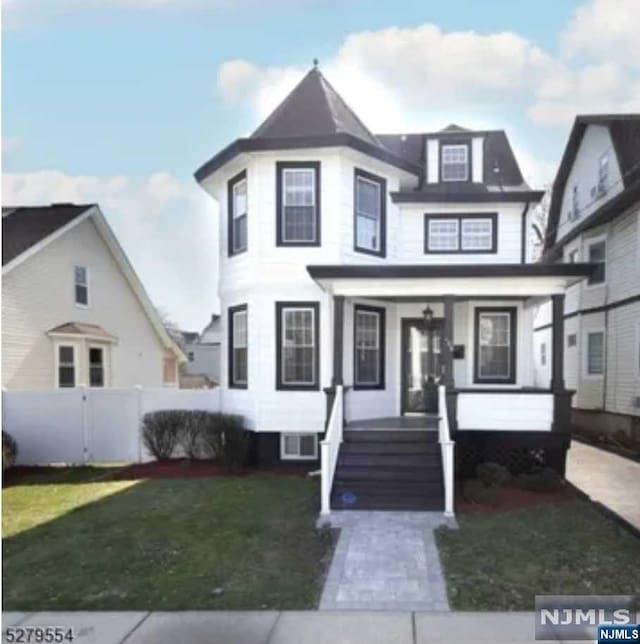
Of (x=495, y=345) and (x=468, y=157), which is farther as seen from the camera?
(x=468, y=157)

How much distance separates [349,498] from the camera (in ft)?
28.9

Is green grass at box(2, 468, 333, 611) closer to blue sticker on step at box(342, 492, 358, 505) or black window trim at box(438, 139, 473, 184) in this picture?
blue sticker on step at box(342, 492, 358, 505)

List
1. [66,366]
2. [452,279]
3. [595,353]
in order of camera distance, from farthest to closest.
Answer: [595,353], [66,366], [452,279]

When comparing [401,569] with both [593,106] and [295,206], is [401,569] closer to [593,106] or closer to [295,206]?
[295,206]

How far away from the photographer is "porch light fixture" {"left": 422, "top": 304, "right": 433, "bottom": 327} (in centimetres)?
1218

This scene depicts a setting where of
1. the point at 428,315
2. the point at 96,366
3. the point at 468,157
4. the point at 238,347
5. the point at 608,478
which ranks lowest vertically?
the point at 608,478

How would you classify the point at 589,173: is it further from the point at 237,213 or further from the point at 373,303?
the point at 237,213

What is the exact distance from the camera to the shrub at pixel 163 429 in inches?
484

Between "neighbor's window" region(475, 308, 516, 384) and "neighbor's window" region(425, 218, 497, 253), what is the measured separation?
167 centimetres

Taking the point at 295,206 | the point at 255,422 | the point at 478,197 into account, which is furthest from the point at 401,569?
the point at 478,197

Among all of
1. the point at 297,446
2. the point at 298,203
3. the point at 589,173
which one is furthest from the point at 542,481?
the point at 589,173

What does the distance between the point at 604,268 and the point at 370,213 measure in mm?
8443

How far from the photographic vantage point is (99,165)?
18703 millimetres

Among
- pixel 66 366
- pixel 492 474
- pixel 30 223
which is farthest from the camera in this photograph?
pixel 30 223
